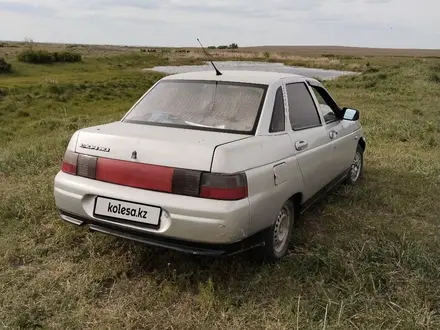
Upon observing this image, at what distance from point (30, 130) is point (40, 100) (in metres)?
13.2

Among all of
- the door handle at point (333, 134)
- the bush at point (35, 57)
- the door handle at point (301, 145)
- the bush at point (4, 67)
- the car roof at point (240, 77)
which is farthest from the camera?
the bush at point (35, 57)

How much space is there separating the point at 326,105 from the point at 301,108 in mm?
1107

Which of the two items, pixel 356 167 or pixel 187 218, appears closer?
pixel 187 218

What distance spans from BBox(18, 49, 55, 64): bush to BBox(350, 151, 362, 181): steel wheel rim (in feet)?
174

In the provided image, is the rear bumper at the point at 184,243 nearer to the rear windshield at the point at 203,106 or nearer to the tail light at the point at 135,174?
the tail light at the point at 135,174

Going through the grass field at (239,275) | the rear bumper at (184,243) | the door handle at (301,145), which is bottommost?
the grass field at (239,275)

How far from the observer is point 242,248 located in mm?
3121

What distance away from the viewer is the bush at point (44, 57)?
52412mm

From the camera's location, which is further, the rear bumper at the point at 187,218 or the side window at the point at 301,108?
the side window at the point at 301,108

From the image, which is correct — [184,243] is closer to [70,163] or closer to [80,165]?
[80,165]

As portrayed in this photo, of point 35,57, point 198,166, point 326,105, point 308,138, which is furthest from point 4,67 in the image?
point 198,166

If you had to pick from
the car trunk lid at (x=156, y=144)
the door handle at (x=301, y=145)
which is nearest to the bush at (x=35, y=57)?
the car trunk lid at (x=156, y=144)
